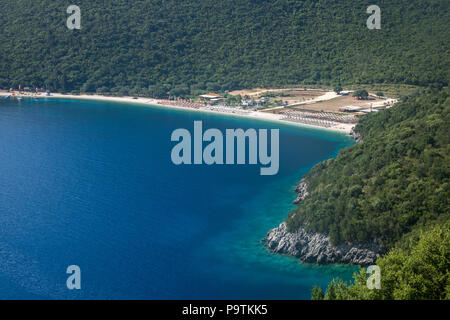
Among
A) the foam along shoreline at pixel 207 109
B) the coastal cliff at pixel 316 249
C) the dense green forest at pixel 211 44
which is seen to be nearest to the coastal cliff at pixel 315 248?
the coastal cliff at pixel 316 249

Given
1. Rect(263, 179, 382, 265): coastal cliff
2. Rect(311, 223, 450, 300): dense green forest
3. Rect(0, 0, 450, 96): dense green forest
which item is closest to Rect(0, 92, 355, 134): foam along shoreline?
Rect(0, 0, 450, 96): dense green forest

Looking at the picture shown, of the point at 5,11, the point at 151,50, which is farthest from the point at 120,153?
the point at 5,11

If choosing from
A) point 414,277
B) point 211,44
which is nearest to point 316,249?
point 414,277

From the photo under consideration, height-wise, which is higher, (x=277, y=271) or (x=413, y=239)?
(x=413, y=239)

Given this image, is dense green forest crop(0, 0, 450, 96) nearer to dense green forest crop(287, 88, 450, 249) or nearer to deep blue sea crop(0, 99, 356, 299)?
deep blue sea crop(0, 99, 356, 299)

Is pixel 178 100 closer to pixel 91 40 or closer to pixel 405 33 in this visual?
pixel 91 40
